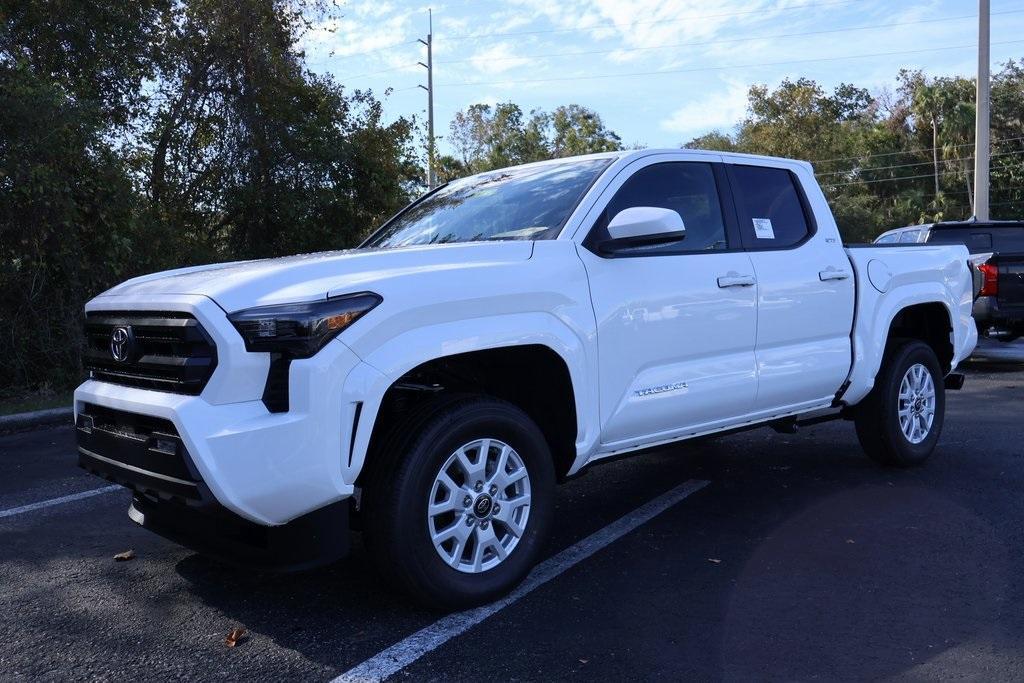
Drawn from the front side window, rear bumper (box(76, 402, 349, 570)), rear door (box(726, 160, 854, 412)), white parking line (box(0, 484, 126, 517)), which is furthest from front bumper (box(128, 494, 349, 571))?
rear door (box(726, 160, 854, 412))

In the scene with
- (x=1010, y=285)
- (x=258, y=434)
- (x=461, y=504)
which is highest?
(x=258, y=434)

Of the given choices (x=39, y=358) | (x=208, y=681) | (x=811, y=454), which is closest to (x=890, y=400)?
(x=811, y=454)

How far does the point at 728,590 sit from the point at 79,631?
2.63m

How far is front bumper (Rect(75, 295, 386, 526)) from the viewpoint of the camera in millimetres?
3064

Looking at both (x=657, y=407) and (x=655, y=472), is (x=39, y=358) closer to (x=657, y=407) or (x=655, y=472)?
(x=655, y=472)

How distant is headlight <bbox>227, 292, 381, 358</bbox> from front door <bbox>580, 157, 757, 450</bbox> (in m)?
1.34

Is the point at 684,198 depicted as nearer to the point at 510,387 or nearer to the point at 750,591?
the point at 510,387

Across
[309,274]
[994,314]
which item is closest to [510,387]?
[309,274]

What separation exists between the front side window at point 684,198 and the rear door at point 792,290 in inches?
7.2

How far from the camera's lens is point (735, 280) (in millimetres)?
4625

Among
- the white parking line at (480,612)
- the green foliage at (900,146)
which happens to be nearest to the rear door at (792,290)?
the white parking line at (480,612)

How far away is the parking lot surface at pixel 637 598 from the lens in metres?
3.19

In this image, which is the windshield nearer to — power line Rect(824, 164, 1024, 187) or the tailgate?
the tailgate

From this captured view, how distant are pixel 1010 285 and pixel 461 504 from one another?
31.3 feet
